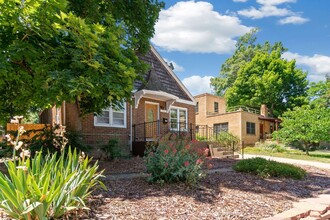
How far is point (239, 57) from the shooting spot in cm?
4322

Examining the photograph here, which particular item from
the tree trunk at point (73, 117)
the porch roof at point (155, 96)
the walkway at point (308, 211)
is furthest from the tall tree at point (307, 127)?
the tree trunk at point (73, 117)

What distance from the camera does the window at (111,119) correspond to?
40.3 ft

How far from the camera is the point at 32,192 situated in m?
3.05

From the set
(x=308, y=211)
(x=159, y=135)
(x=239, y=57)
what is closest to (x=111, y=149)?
(x=159, y=135)

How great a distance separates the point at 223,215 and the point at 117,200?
1.70 meters

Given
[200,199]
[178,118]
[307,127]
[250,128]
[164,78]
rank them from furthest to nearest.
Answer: [250,128] < [307,127] < [178,118] < [164,78] < [200,199]

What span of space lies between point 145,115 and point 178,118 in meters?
2.95

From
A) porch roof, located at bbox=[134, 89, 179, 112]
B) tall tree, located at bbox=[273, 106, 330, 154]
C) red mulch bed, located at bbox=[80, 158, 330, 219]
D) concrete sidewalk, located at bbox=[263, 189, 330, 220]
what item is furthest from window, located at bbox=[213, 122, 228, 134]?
concrete sidewalk, located at bbox=[263, 189, 330, 220]

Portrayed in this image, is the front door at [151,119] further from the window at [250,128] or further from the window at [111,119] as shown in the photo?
the window at [250,128]

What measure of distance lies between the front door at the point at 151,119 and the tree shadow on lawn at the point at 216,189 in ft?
24.0

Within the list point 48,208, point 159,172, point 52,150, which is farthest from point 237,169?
point 48,208

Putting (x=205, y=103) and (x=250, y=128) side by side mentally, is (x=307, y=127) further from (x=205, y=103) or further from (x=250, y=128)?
(x=205, y=103)

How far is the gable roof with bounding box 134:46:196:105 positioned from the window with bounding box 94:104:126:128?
2.52 metres

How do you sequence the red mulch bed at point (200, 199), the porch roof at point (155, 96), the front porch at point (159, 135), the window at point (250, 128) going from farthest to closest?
the window at point (250, 128) → the porch roof at point (155, 96) → the front porch at point (159, 135) → the red mulch bed at point (200, 199)
